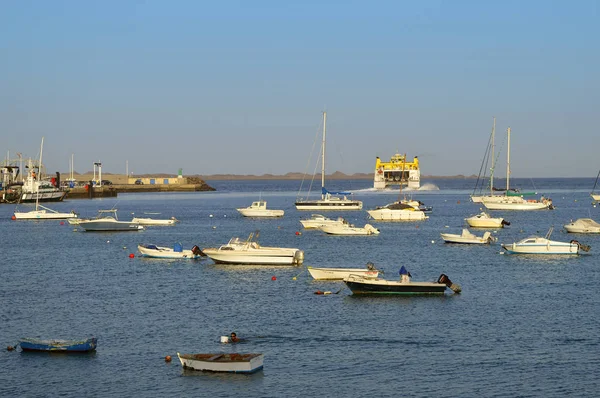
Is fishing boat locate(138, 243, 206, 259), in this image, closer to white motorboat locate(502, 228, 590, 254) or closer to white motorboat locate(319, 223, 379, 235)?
white motorboat locate(502, 228, 590, 254)

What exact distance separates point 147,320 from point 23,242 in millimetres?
53590

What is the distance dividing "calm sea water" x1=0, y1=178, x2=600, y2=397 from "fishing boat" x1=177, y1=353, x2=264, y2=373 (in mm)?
403

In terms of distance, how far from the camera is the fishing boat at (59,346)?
39.3 meters

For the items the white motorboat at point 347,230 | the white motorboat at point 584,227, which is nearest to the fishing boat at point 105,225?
the white motorboat at point 347,230

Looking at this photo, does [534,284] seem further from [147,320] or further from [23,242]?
[23,242]

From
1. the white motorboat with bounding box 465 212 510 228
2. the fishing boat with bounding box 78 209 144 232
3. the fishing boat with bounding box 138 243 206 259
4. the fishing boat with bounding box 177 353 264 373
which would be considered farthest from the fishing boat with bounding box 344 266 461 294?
the fishing boat with bounding box 78 209 144 232

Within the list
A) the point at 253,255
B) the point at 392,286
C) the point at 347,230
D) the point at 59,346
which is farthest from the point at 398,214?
the point at 59,346

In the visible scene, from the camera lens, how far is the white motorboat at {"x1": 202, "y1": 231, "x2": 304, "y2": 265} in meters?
69.0

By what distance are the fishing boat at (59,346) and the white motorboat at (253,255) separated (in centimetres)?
2989

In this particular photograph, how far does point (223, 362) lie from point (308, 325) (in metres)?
10.3

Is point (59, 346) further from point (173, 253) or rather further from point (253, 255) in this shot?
point (173, 253)

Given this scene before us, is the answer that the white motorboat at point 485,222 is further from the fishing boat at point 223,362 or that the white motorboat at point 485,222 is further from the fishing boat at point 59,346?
the fishing boat at point 223,362

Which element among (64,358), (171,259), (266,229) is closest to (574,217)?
(266,229)

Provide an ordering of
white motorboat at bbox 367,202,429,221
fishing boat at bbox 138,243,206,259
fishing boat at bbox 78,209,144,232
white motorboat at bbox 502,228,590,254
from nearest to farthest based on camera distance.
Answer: fishing boat at bbox 138,243,206,259, white motorboat at bbox 502,228,590,254, fishing boat at bbox 78,209,144,232, white motorboat at bbox 367,202,429,221
